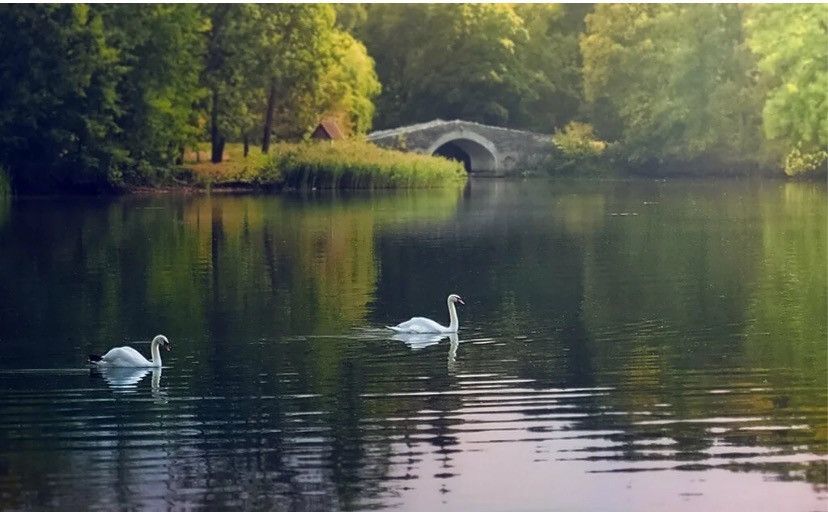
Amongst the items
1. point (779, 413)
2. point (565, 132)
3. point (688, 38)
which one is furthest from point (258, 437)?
point (565, 132)

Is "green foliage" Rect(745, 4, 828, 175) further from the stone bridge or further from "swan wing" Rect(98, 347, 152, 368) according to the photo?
"swan wing" Rect(98, 347, 152, 368)

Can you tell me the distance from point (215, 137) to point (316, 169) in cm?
419

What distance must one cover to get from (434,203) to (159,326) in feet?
87.4

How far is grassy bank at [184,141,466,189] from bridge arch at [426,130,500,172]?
12.8 meters

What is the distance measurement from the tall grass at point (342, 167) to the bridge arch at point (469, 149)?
40.9 ft

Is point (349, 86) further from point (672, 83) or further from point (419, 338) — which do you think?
point (419, 338)

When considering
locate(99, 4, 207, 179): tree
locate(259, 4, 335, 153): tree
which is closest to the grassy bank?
locate(259, 4, 335, 153): tree

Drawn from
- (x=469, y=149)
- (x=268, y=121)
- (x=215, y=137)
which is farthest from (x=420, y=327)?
(x=469, y=149)

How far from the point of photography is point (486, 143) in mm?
72188

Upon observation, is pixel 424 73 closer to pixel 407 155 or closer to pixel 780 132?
pixel 407 155

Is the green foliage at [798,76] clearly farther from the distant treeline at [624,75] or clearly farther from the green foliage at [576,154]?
the green foliage at [576,154]

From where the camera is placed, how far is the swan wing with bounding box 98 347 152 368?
16.2 metres

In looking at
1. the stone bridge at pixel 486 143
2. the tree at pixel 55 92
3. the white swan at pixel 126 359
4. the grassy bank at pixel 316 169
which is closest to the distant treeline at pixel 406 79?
the tree at pixel 55 92

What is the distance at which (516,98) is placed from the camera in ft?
257
